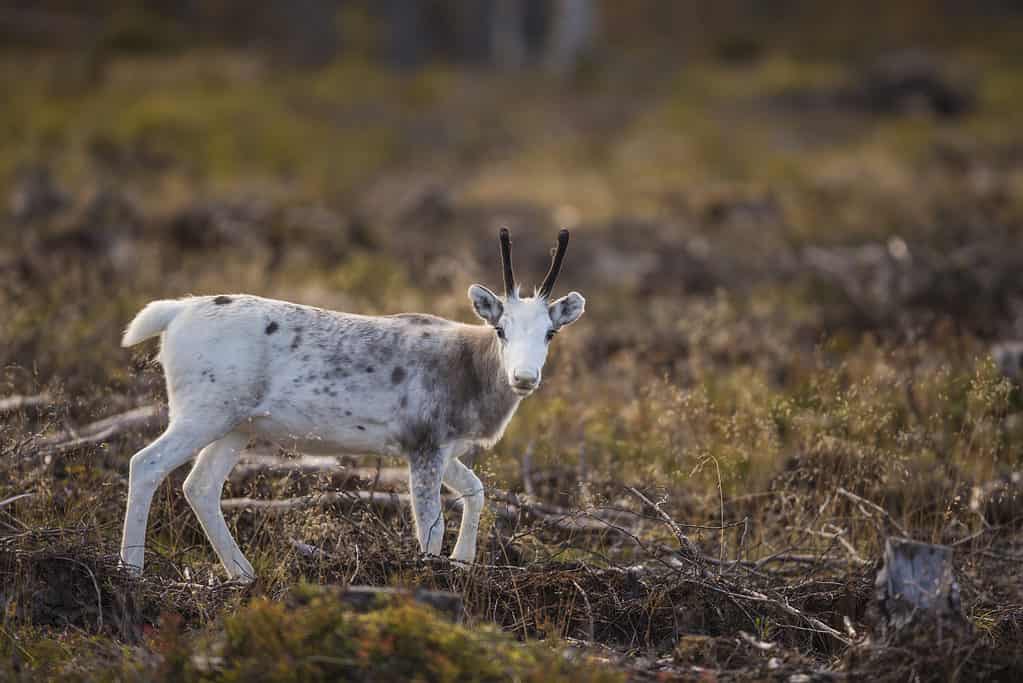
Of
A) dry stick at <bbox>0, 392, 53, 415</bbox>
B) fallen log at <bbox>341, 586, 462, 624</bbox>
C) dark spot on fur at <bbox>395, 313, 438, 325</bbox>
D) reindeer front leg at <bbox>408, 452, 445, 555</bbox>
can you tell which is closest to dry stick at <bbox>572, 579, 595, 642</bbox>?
reindeer front leg at <bbox>408, 452, 445, 555</bbox>

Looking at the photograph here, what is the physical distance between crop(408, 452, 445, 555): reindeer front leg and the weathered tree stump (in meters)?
2.72

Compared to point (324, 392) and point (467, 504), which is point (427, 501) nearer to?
point (467, 504)

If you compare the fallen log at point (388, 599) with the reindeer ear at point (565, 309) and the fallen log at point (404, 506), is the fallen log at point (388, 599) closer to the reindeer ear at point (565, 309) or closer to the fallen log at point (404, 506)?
the fallen log at point (404, 506)

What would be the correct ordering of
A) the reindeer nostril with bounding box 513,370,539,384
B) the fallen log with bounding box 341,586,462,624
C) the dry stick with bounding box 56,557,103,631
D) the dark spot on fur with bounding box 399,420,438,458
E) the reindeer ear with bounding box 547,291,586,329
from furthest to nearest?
the reindeer ear with bounding box 547,291,586,329 → the dark spot on fur with bounding box 399,420,438,458 → the reindeer nostril with bounding box 513,370,539,384 → the dry stick with bounding box 56,557,103,631 → the fallen log with bounding box 341,586,462,624

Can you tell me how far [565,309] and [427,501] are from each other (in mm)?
1554

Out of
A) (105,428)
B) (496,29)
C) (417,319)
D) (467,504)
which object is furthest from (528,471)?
(496,29)

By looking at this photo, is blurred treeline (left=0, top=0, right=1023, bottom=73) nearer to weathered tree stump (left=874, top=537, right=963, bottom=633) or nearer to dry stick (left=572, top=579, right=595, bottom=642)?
dry stick (left=572, top=579, right=595, bottom=642)

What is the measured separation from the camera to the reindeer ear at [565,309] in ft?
23.5

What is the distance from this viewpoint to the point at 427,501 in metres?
6.92

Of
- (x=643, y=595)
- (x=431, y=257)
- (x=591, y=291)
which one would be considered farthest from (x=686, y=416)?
(x=431, y=257)

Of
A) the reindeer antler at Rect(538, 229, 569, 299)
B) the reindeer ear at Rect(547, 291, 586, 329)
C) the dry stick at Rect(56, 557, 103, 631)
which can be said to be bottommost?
the dry stick at Rect(56, 557, 103, 631)

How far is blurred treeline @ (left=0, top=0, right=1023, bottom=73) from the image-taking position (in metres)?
36.6

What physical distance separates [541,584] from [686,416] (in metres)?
2.32

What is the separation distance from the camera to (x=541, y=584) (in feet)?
22.2
